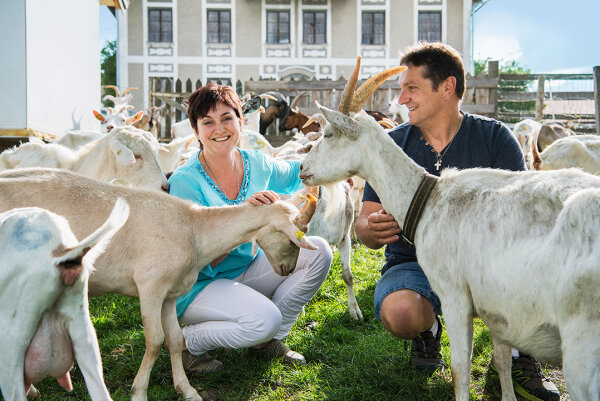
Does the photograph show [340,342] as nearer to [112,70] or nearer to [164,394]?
[164,394]

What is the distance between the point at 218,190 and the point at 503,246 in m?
1.92

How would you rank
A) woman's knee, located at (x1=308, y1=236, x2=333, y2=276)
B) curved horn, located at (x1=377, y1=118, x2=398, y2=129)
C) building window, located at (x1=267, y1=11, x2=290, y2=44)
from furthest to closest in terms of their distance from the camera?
1. building window, located at (x1=267, y1=11, x2=290, y2=44)
2. curved horn, located at (x1=377, y1=118, x2=398, y2=129)
3. woman's knee, located at (x1=308, y1=236, x2=333, y2=276)

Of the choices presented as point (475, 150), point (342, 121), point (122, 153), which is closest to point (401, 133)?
point (475, 150)

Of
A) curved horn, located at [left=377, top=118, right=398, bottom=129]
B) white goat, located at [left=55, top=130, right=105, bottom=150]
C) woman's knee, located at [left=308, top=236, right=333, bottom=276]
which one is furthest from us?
white goat, located at [left=55, top=130, right=105, bottom=150]

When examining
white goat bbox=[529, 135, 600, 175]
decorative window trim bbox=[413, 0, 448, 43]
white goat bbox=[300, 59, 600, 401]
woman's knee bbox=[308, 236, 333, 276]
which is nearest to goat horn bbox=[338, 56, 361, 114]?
white goat bbox=[300, 59, 600, 401]

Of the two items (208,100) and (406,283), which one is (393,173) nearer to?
(406,283)

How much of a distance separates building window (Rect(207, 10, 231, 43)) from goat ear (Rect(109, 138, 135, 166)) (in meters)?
25.0

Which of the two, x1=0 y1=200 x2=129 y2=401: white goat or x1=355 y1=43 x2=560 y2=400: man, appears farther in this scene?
x1=355 y1=43 x2=560 y2=400: man

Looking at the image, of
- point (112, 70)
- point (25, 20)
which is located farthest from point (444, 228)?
point (112, 70)

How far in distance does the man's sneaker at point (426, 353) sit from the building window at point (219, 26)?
89.4 ft

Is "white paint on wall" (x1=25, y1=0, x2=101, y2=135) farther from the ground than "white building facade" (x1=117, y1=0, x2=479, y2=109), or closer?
closer

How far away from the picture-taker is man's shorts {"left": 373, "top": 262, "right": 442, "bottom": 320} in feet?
10.2

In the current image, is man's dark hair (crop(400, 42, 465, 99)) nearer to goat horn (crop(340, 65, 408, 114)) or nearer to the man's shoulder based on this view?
goat horn (crop(340, 65, 408, 114))

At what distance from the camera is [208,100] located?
137 inches
